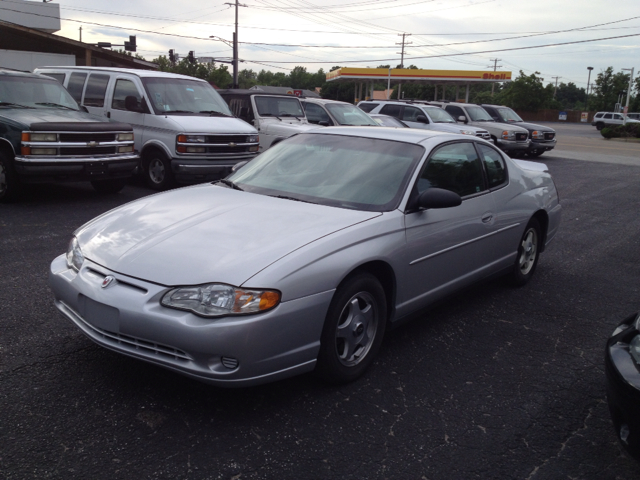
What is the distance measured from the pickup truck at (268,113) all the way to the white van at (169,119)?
68.3 inches

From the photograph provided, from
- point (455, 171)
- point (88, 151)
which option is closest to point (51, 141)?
point (88, 151)

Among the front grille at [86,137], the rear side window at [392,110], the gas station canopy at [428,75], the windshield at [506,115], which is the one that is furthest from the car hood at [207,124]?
the gas station canopy at [428,75]

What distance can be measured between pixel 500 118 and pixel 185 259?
2048cm

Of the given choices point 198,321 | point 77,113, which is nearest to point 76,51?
point 77,113

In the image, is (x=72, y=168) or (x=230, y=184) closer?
(x=230, y=184)

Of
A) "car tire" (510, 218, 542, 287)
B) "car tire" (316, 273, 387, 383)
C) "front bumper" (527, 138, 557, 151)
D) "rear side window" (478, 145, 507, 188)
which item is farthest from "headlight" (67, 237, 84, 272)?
"front bumper" (527, 138, 557, 151)

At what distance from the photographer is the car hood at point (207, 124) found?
10203 mm

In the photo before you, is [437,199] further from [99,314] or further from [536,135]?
[536,135]

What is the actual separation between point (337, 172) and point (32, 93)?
7.24 m

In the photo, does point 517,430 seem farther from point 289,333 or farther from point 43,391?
point 43,391

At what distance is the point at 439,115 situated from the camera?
19484 millimetres

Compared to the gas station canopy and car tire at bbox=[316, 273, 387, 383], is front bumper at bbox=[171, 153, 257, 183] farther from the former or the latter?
the gas station canopy

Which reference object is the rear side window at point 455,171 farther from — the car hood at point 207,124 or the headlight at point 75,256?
the car hood at point 207,124

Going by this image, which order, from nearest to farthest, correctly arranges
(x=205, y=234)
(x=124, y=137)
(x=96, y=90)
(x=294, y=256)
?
(x=294, y=256)
(x=205, y=234)
(x=124, y=137)
(x=96, y=90)
